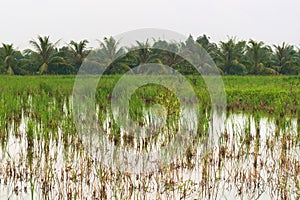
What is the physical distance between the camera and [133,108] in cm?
576

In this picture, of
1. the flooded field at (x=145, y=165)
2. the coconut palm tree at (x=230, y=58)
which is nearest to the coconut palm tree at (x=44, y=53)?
the coconut palm tree at (x=230, y=58)

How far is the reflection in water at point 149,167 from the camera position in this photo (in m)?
3.00

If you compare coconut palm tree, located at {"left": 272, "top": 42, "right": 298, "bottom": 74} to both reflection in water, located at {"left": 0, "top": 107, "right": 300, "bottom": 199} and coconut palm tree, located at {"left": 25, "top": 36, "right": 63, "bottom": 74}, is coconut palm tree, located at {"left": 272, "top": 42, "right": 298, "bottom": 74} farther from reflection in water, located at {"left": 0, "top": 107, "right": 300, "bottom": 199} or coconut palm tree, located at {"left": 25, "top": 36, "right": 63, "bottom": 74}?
reflection in water, located at {"left": 0, "top": 107, "right": 300, "bottom": 199}

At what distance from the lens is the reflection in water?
2998 mm

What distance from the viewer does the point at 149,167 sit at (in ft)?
11.5

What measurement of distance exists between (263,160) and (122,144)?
1.52 metres

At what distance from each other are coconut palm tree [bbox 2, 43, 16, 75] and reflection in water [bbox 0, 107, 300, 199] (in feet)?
54.3

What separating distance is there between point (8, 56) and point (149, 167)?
61.4 feet

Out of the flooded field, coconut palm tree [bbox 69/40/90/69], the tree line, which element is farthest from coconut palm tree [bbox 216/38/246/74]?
the flooded field

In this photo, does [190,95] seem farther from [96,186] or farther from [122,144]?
[96,186]

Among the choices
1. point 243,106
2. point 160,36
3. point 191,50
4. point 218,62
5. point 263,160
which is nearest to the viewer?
point 263,160

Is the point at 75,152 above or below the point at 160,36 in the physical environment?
below

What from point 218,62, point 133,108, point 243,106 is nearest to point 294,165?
point 133,108

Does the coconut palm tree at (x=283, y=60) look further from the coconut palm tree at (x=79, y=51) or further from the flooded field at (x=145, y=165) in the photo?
the flooded field at (x=145, y=165)
